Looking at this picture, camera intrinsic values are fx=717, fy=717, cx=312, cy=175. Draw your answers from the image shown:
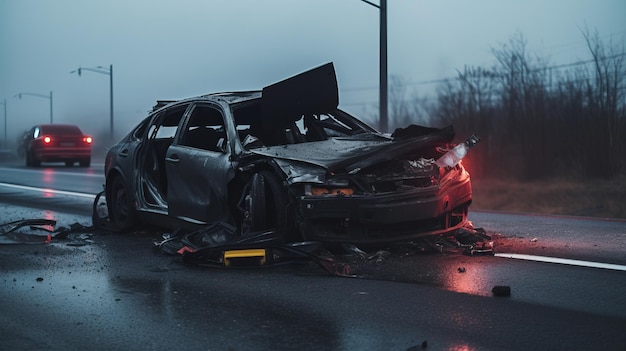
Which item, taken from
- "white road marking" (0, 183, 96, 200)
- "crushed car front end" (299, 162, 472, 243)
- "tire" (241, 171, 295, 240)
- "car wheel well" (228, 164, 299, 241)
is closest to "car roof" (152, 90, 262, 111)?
"car wheel well" (228, 164, 299, 241)

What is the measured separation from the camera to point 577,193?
54.1ft

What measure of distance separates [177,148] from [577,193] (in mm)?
11625

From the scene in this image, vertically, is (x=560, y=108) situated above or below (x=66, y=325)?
above

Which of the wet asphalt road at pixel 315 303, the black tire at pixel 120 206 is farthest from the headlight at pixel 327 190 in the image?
the black tire at pixel 120 206

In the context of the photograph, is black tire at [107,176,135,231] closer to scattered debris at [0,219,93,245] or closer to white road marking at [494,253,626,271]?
scattered debris at [0,219,93,245]

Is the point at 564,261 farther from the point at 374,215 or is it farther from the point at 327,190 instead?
the point at 327,190

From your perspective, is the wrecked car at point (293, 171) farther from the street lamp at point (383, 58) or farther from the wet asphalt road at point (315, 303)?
the street lamp at point (383, 58)

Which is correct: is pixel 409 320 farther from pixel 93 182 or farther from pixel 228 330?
pixel 93 182

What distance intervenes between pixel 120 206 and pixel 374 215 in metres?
3.96

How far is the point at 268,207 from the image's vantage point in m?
6.37

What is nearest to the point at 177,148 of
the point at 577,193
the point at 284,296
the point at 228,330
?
the point at 284,296

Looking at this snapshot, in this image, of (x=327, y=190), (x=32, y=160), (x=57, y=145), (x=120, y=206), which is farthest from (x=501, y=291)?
(x=32, y=160)

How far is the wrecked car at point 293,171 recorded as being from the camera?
6.04m

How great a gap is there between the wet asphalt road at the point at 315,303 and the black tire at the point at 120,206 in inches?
44.2
